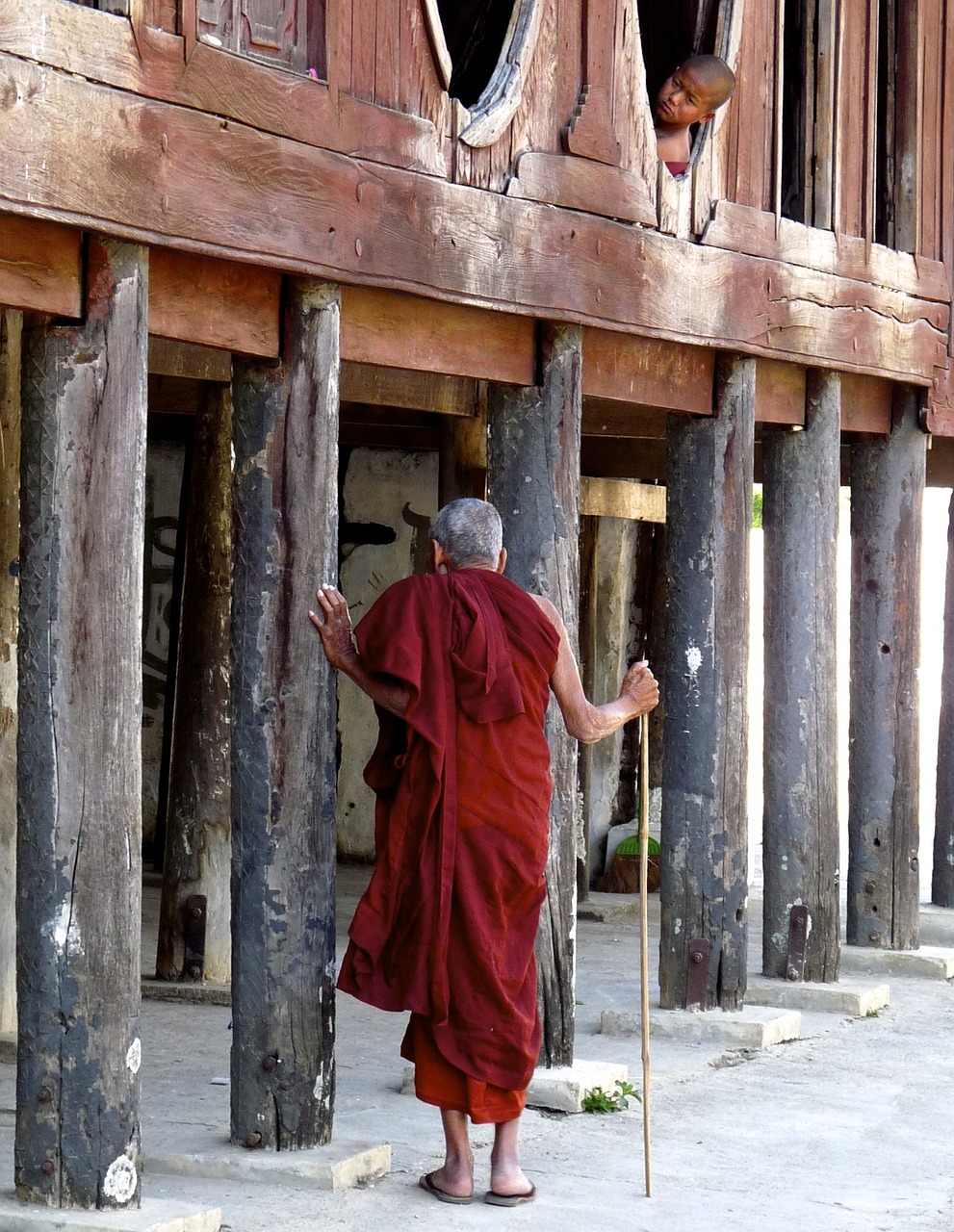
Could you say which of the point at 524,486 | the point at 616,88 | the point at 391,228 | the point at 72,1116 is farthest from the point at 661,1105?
the point at 616,88

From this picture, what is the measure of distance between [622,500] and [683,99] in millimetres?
4586

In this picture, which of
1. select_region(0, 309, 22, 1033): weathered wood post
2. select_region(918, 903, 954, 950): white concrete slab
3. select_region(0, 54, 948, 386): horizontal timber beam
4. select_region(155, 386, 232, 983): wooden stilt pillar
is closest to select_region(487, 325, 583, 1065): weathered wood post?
select_region(0, 54, 948, 386): horizontal timber beam

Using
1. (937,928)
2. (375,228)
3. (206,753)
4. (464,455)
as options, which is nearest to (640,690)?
(375,228)

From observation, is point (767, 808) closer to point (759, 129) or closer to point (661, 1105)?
point (661, 1105)

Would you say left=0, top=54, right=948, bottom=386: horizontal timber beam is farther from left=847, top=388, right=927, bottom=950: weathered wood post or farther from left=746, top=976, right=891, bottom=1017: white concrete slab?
left=746, top=976, right=891, bottom=1017: white concrete slab

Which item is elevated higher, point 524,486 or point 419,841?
point 524,486

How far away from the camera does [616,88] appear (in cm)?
624

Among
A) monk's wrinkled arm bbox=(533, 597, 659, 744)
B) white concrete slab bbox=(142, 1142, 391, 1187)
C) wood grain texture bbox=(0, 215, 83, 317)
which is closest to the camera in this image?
wood grain texture bbox=(0, 215, 83, 317)

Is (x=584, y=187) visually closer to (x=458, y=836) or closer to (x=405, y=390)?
(x=405, y=390)

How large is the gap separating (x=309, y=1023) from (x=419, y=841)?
642 mm

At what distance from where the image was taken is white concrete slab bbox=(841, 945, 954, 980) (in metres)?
8.55

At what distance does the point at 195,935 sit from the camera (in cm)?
787

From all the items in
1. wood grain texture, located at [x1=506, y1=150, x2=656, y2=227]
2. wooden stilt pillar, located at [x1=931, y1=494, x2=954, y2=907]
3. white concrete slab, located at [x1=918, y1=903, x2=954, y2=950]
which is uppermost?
wood grain texture, located at [x1=506, y1=150, x2=656, y2=227]

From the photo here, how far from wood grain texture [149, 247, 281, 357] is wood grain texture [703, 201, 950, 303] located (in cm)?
230
